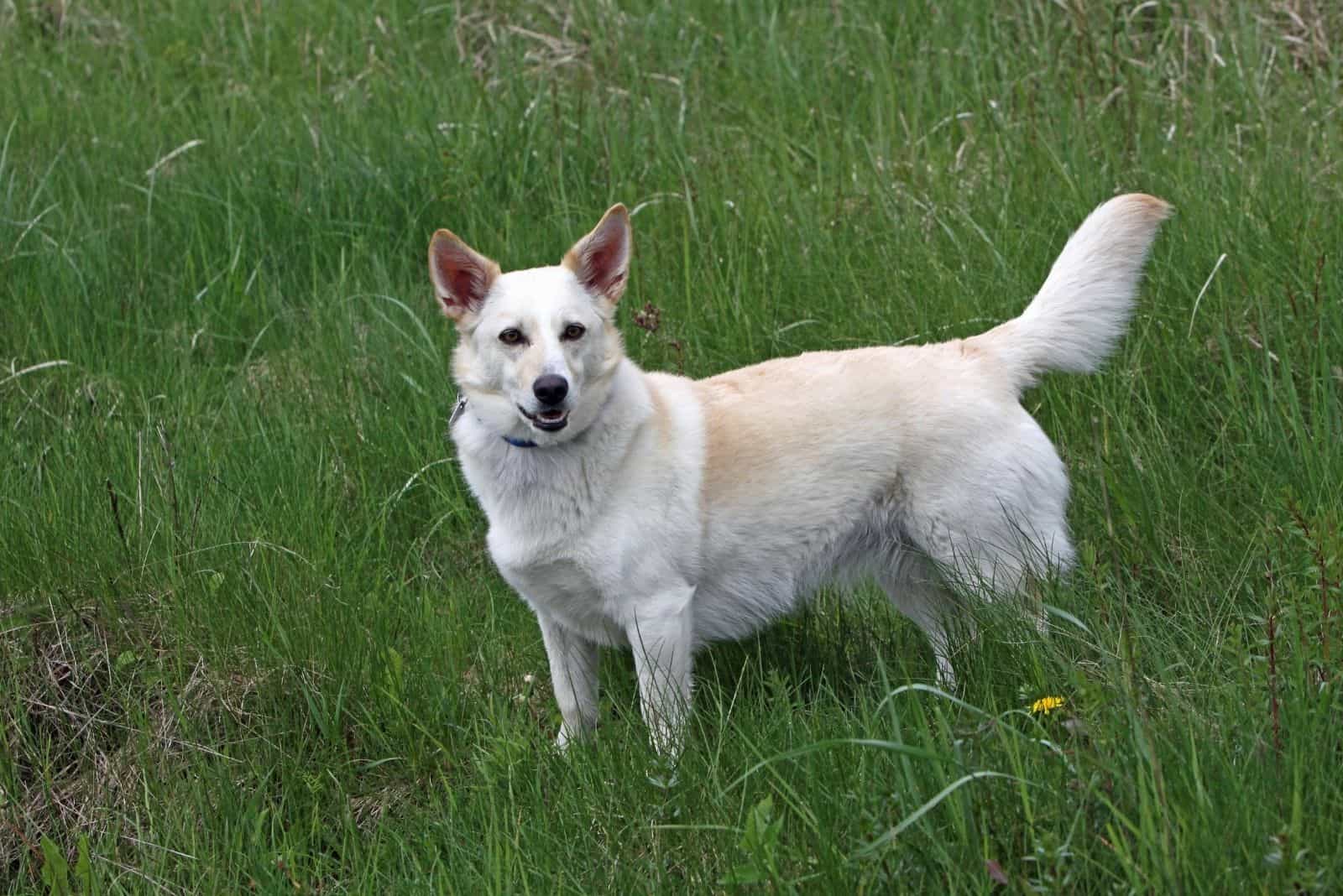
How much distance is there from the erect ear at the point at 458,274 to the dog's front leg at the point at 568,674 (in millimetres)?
845

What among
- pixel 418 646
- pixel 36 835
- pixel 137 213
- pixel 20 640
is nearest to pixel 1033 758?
pixel 418 646

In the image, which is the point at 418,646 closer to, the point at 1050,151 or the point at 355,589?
the point at 355,589

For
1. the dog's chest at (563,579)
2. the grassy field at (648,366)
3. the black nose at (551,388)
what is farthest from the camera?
the dog's chest at (563,579)

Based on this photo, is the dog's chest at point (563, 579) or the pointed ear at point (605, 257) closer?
the dog's chest at point (563, 579)

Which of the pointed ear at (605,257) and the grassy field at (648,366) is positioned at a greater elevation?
the pointed ear at (605,257)

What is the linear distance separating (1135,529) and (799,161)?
2.56 m

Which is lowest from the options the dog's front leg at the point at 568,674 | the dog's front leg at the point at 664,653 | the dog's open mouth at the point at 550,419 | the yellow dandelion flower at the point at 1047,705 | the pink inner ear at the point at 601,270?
the dog's front leg at the point at 568,674

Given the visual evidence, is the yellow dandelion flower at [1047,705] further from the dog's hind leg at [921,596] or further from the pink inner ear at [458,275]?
the pink inner ear at [458,275]

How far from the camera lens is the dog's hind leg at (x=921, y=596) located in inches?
144

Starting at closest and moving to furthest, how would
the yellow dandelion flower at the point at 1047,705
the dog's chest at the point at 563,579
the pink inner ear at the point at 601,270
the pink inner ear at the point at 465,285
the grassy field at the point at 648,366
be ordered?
the grassy field at the point at 648,366 < the yellow dandelion flower at the point at 1047,705 < the dog's chest at the point at 563,579 < the pink inner ear at the point at 465,285 < the pink inner ear at the point at 601,270

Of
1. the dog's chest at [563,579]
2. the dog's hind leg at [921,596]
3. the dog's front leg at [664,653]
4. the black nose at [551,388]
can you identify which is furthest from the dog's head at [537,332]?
the dog's hind leg at [921,596]

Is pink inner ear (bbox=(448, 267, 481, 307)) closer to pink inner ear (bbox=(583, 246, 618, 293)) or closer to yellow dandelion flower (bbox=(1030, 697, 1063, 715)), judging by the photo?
pink inner ear (bbox=(583, 246, 618, 293))

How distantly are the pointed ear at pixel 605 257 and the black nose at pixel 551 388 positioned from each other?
17.5 inches

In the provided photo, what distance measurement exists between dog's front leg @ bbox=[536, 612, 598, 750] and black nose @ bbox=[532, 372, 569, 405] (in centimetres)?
61
